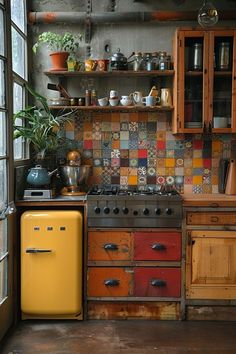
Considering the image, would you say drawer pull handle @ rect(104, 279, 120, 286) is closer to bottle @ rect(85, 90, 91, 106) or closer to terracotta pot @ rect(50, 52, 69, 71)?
bottle @ rect(85, 90, 91, 106)

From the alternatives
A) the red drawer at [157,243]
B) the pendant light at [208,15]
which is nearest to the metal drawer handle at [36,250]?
the red drawer at [157,243]

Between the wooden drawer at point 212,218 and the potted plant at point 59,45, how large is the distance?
1661mm

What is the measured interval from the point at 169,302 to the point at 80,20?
250 centimetres

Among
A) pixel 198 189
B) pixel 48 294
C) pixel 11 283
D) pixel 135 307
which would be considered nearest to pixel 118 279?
pixel 135 307

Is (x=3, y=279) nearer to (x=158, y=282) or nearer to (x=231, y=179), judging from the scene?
(x=158, y=282)

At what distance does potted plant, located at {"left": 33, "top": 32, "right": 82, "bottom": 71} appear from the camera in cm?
355

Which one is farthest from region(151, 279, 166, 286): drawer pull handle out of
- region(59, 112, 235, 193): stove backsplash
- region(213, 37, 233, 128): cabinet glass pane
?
region(213, 37, 233, 128): cabinet glass pane

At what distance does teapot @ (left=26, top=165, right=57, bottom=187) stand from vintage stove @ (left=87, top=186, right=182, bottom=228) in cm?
39

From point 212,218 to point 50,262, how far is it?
1262 millimetres

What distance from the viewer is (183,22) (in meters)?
3.72

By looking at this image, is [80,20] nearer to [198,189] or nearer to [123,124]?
[123,124]

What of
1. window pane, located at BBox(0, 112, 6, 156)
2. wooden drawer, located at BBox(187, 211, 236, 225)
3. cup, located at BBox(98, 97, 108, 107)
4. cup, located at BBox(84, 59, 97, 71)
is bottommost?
wooden drawer, located at BBox(187, 211, 236, 225)

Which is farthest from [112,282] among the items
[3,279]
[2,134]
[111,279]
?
[2,134]

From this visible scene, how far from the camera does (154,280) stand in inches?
125
